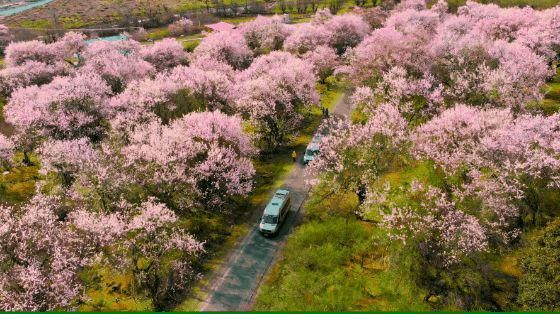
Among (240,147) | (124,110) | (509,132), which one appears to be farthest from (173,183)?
(509,132)

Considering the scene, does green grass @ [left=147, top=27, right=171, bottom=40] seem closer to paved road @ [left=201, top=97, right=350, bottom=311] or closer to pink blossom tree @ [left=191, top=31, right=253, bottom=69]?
pink blossom tree @ [left=191, top=31, right=253, bottom=69]

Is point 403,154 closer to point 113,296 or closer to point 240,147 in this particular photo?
point 240,147

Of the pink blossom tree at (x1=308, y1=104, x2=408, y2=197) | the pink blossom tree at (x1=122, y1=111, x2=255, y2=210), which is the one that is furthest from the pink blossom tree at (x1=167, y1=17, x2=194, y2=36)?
the pink blossom tree at (x1=308, y1=104, x2=408, y2=197)

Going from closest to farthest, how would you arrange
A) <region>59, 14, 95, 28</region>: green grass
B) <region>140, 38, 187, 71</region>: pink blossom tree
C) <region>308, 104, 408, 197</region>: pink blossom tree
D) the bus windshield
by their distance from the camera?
<region>308, 104, 408, 197</region>: pink blossom tree < the bus windshield < <region>140, 38, 187, 71</region>: pink blossom tree < <region>59, 14, 95, 28</region>: green grass

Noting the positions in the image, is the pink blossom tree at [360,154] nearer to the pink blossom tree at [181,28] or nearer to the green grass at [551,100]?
the green grass at [551,100]

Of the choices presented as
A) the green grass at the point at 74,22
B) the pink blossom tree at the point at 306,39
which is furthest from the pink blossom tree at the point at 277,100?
the green grass at the point at 74,22

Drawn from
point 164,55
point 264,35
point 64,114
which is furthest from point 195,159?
point 264,35

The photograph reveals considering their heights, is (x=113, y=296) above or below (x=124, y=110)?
below

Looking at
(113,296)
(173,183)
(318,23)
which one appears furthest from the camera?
(318,23)
